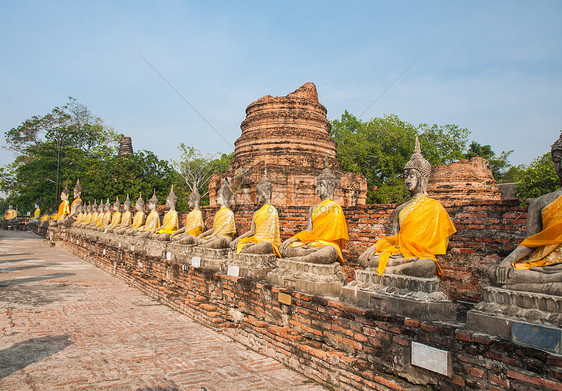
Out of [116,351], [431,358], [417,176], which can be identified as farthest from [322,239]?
[116,351]

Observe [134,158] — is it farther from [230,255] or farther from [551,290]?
[551,290]

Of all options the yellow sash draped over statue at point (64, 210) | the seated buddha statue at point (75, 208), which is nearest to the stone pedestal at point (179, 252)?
the seated buddha statue at point (75, 208)

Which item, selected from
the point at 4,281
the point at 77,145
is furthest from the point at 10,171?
the point at 4,281

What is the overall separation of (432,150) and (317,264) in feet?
67.6

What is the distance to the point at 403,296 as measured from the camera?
3.54 meters

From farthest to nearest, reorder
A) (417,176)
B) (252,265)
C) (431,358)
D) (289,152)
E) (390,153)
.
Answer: (390,153), (289,152), (252,265), (417,176), (431,358)

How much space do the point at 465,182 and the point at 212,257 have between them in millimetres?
9495

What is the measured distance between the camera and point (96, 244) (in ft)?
46.1

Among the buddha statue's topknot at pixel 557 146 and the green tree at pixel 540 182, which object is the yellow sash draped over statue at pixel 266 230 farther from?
the green tree at pixel 540 182

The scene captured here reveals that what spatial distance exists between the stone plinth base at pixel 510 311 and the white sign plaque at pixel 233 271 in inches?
144

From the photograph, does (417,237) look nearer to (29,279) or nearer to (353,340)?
(353,340)

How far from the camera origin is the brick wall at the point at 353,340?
2.71m

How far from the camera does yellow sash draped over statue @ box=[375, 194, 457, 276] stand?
375 cm

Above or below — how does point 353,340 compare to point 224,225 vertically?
below
